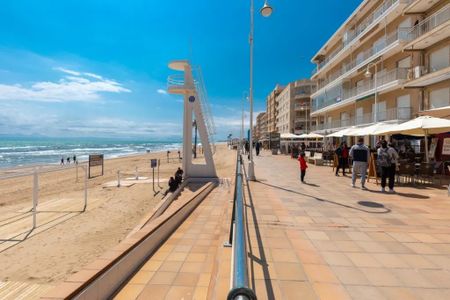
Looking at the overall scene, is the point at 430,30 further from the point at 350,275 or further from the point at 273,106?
the point at 273,106

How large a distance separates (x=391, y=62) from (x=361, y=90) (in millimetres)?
4354

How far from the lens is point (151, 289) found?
10.0 ft

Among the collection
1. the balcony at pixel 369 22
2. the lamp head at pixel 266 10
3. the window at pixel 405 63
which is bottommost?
the lamp head at pixel 266 10

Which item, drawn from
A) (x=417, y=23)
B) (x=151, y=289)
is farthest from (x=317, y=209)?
(x=417, y=23)

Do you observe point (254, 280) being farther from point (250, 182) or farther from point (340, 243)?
point (250, 182)

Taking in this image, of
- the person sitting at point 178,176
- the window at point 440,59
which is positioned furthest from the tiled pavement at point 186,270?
the window at point 440,59

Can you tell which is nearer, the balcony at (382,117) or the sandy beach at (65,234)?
the sandy beach at (65,234)

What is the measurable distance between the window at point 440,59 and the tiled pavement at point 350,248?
567 inches

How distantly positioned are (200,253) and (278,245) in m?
1.28

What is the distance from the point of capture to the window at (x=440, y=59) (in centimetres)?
1656

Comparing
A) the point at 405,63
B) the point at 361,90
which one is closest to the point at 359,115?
the point at 361,90

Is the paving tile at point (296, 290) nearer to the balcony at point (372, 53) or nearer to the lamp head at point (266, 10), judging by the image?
the lamp head at point (266, 10)

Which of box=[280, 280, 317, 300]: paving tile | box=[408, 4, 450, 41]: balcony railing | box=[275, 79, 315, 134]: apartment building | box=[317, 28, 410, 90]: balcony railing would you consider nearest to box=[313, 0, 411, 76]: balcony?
box=[317, 28, 410, 90]: balcony railing

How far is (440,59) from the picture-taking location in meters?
17.2
